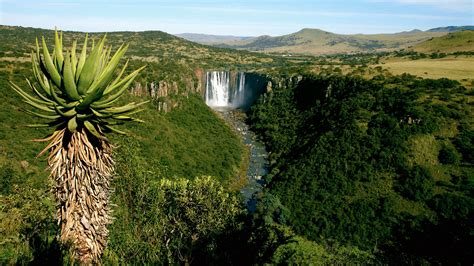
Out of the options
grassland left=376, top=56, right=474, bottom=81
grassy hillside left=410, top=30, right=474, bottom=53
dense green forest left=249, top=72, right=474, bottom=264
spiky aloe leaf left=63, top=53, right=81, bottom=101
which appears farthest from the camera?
grassy hillside left=410, top=30, right=474, bottom=53

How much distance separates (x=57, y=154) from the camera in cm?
861

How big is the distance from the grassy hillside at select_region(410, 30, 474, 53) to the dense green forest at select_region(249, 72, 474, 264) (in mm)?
91829

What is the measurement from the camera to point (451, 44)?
152000 mm

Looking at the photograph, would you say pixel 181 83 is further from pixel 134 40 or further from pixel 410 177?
pixel 134 40

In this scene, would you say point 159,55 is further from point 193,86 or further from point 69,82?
point 69,82

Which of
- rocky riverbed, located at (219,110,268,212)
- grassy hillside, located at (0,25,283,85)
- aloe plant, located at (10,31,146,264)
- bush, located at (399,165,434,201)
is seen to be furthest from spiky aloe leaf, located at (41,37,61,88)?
rocky riverbed, located at (219,110,268,212)

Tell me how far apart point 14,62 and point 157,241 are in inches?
2331

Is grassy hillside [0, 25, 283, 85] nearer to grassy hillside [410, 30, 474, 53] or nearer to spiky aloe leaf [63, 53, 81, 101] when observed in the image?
spiky aloe leaf [63, 53, 81, 101]

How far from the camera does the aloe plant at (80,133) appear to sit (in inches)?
318

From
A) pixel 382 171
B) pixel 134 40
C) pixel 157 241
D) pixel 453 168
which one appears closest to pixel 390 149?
pixel 382 171

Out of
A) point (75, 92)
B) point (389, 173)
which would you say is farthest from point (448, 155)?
point (75, 92)

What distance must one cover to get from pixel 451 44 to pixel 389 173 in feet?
440

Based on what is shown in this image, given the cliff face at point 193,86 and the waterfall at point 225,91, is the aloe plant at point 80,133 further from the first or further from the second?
the waterfall at point 225,91

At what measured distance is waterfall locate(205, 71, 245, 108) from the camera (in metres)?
118
